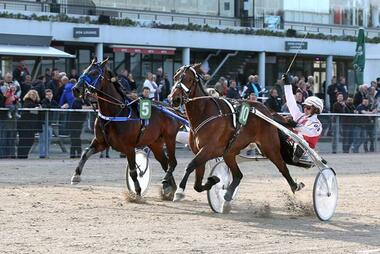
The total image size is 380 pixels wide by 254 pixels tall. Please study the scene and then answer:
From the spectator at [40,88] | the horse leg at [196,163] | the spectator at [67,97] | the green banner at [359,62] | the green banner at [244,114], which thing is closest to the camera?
the horse leg at [196,163]

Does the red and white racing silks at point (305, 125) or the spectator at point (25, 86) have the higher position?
the spectator at point (25, 86)

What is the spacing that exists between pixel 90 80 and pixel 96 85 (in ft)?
0.39

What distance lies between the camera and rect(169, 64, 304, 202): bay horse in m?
12.4

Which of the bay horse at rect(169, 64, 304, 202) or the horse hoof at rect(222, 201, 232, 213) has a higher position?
the bay horse at rect(169, 64, 304, 202)

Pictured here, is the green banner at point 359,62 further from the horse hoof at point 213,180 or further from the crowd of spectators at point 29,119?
the horse hoof at point 213,180

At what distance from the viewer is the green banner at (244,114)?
12680 mm

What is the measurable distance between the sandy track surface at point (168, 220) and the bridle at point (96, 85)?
1.54 meters

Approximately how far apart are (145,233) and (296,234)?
1.83 metres

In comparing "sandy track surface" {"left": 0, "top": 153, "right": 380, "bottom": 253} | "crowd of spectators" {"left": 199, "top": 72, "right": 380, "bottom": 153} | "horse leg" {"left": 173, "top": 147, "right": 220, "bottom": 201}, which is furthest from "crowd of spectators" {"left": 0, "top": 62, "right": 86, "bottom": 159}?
"horse leg" {"left": 173, "top": 147, "right": 220, "bottom": 201}

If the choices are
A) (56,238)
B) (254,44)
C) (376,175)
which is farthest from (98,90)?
(254,44)

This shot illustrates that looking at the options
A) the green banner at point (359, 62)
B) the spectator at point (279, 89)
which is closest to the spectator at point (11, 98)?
the spectator at point (279, 89)

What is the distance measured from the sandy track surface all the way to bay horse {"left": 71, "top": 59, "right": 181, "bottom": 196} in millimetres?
625

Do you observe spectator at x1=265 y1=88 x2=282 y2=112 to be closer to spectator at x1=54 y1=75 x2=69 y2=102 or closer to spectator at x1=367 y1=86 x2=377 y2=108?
spectator at x1=367 y1=86 x2=377 y2=108

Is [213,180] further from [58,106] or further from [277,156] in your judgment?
[58,106]
